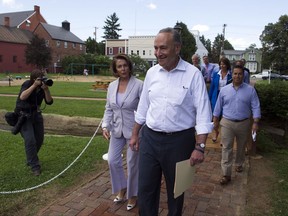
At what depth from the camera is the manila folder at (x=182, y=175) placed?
2734 millimetres

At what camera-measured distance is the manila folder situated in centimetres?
273

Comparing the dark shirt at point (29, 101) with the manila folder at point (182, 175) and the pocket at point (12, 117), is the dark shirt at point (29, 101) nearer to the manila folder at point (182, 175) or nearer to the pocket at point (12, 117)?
the pocket at point (12, 117)

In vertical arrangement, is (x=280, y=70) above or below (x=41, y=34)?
below

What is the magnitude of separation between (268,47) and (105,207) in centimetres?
4441

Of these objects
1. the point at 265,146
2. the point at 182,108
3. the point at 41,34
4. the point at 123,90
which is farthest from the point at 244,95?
the point at 41,34

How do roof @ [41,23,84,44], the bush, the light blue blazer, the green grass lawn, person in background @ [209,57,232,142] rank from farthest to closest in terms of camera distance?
roof @ [41,23,84,44] < the bush < person in background @ [209,57,232,142] < the green grass lawn < the light blue blazer

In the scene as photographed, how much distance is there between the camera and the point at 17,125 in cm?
497

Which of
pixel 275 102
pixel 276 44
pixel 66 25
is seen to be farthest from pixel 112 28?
pixel 275 102

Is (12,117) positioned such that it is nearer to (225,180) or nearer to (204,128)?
(225,180)

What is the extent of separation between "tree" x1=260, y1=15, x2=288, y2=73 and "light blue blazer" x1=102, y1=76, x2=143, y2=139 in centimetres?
4046

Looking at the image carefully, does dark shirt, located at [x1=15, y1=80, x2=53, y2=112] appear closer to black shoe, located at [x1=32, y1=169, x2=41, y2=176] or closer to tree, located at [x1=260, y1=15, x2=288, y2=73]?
black shoe, located at [x1=32, y1=169, x2=41, y2=176]

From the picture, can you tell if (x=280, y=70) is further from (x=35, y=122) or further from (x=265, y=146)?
(x=35, y=122)

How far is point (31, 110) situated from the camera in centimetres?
500

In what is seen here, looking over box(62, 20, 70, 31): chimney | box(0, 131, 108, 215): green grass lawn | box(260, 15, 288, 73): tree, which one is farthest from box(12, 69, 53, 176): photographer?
box(62, 20, 70, 31): chimney
